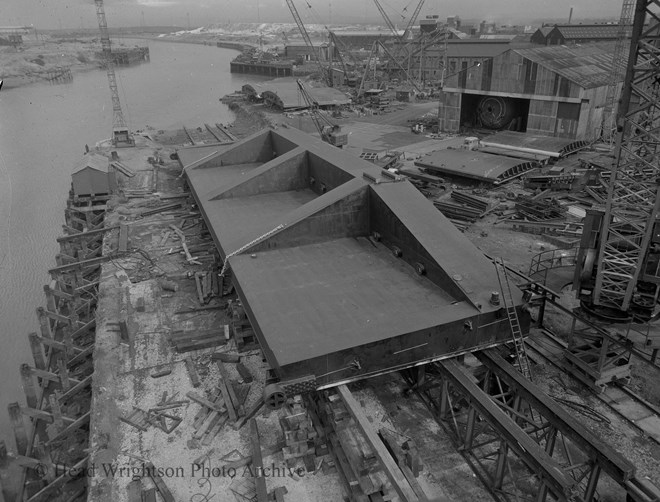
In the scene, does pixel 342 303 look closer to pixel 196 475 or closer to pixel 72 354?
pixel 196 475

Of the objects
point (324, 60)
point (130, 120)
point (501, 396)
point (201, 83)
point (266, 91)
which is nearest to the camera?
point (501, 396)

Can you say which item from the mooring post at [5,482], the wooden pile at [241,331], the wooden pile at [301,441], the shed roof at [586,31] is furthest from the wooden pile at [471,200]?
the shed roof at [586,31]

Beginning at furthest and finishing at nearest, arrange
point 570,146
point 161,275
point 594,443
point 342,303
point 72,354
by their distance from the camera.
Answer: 1. point 570,146
2. point 161,275
3. point 72,354
4. point 342,303
5. point 594,443

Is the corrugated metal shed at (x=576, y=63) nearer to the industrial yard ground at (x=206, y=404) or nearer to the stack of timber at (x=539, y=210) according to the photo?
the stack of timber at (x=539, y=210)

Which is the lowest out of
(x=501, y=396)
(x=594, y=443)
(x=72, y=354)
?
(x=72, y=354)

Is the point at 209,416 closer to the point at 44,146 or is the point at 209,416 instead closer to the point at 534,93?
the point at 534,93

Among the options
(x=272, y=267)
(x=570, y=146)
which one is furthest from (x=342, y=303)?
(x=570, y=146)

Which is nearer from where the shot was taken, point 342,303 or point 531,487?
point 531,487
